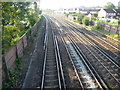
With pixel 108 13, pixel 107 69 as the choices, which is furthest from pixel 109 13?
pixel 107 69

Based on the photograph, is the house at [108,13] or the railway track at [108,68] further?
the house at [108,13]

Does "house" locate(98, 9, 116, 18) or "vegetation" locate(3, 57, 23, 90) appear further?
"house" locate(98, 9, 116, 18)

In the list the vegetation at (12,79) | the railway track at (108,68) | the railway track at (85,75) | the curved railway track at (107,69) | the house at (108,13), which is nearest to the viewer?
the vegetation at (12,79)

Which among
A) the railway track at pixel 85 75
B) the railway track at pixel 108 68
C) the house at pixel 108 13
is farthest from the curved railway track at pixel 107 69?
the house at pixel 108 13

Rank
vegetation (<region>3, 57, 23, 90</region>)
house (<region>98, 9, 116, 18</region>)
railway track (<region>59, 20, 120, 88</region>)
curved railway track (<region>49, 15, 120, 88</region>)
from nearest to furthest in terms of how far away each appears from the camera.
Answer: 1. vegetation (<region>3, 57, 23, 90</region>)
2. curved railway track (<region>49, 15, 120, 88</region>)
3. railway track (<region>59, 20, 120, 88</region>)
4. house (<region>98, 9, 116, 18</region>)

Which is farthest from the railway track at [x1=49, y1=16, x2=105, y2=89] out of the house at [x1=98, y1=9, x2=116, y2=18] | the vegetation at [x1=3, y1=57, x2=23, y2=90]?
the house at [x1=98, y1=9, x2=116, y2=18]

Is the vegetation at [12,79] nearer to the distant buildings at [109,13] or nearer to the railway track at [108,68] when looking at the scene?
the railway track at [108,68]

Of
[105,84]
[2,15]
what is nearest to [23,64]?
[2,15]

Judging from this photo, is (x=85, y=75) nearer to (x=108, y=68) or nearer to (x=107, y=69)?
(x=107, y=69)

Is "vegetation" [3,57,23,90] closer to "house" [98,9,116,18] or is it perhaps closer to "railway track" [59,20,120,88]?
"railway track" [59,20,120,88]

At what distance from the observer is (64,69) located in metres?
10.2

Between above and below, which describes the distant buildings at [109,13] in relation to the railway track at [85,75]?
above

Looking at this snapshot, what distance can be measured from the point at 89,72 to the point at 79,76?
1002mm

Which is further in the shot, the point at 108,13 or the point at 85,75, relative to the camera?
the point at 108,13
